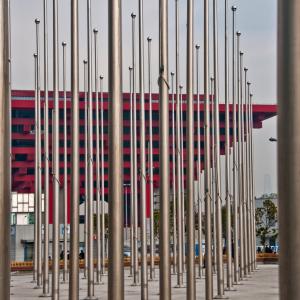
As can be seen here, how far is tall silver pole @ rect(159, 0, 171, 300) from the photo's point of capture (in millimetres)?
17891

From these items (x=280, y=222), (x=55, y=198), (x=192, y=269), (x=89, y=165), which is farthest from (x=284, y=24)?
(x=89, y=165)

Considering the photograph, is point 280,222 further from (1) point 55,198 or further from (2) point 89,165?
(2) point 89,165

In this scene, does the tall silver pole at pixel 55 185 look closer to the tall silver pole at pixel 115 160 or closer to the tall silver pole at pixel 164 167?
the tall silver pole at pixel 164 167

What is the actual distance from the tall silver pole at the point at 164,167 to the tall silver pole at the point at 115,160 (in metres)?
2.60

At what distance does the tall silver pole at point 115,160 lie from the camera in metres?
14.0

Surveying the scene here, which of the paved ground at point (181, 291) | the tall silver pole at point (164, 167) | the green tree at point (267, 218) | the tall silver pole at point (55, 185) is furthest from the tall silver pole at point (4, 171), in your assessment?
the green tree at point (267, 218)

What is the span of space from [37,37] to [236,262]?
1215 cm

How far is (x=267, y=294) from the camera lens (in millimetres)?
34031

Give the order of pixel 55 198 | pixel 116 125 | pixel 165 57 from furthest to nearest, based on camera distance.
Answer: pixel 55 198 < pixel 165 57 < pixel 116 125

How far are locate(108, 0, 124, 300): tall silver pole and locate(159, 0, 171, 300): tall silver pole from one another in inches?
102

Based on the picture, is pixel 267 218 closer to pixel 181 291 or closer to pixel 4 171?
pixel 181 291

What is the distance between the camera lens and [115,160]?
46.9 ft

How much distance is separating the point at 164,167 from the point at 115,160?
4.23m

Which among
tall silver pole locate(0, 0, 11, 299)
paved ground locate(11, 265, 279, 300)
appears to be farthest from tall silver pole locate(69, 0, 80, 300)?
paved ground locate(11, 265, 279, 300)
